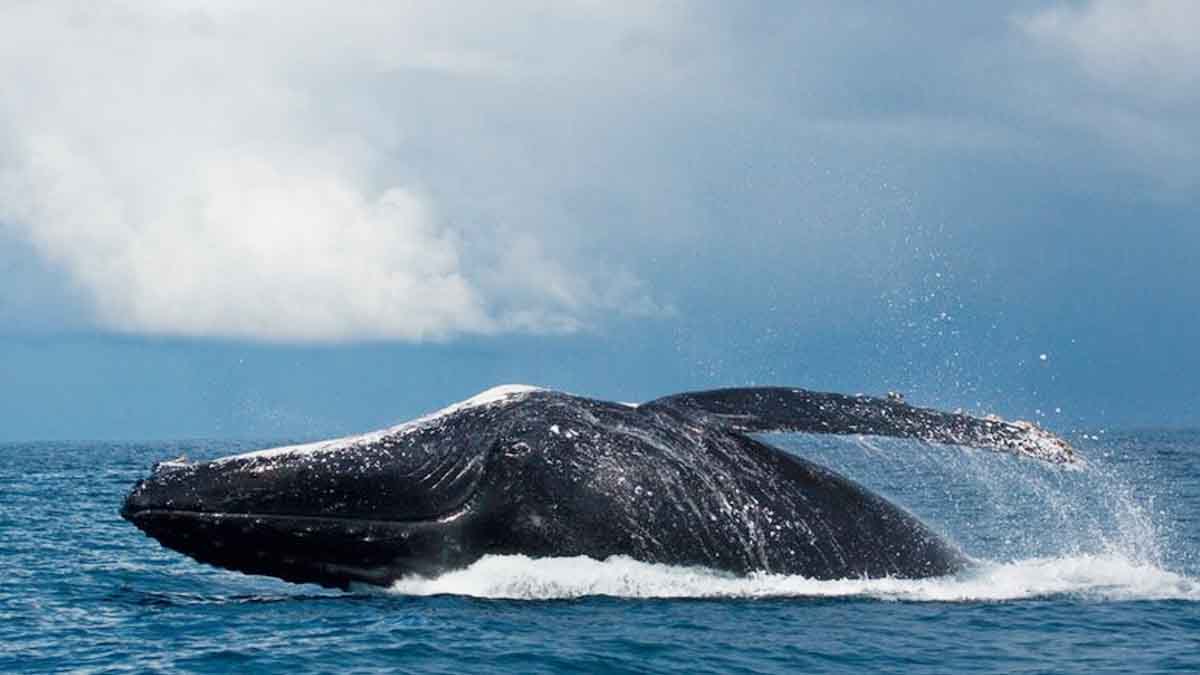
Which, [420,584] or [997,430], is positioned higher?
[997,430]

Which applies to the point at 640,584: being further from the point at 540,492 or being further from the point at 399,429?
the point at 399,429

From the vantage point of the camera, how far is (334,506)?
1338 cm

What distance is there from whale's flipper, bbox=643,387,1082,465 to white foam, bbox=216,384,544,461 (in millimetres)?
2027

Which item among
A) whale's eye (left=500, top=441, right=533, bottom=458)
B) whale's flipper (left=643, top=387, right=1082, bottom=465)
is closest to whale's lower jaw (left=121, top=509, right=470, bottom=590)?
whale's eye (left=500, top=441, right=533, bottom=458)

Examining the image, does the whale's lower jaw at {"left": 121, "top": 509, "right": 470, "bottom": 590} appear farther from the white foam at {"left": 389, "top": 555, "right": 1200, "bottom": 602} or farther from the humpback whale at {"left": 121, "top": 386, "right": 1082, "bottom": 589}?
the white foam at {"left": 389, "top": 555, "right": 1200, "bottom": 602}

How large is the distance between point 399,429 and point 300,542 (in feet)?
4.92

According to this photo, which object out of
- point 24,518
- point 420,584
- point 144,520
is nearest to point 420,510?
point 420,584

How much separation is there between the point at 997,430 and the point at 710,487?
2.91 m

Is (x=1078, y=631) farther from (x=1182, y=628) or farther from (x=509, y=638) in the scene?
(x=509, y=638)

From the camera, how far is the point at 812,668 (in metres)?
10.7

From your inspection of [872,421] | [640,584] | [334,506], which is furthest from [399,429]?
[872,421]

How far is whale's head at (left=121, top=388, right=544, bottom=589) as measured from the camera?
521 inches

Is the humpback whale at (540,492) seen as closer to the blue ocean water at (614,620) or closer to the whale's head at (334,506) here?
the whale's head at (334,506)

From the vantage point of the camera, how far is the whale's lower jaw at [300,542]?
13211 mm
